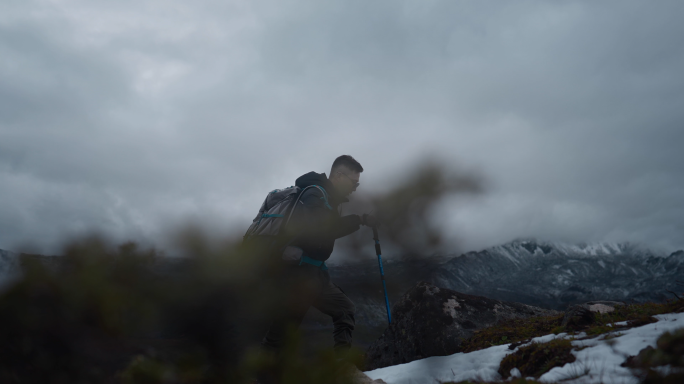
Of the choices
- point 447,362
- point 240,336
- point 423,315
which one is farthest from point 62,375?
point 423,315

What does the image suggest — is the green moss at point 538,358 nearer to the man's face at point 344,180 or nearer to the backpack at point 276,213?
the backpack at point 276,213

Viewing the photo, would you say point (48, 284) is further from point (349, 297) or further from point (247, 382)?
point (349, 297)

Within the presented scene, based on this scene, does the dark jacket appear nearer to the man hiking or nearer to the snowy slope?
the man hiking

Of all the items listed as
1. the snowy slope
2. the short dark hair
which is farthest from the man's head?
the snowy slope

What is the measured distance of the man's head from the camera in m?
6.02

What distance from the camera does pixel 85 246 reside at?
41.9 inches

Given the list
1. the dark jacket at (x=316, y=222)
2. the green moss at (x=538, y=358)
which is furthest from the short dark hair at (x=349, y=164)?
the green moss at (x=538, y=358)

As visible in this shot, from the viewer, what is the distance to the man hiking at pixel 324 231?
458 cm

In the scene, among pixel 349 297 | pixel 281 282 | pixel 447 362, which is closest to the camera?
pixel 281 282

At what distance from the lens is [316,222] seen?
429cm

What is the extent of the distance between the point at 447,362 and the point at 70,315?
285 inches

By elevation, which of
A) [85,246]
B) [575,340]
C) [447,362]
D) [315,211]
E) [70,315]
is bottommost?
[447,362]

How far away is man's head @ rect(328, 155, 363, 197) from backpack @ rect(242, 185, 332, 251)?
0.75 meters

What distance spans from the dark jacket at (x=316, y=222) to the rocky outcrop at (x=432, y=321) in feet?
14.8
